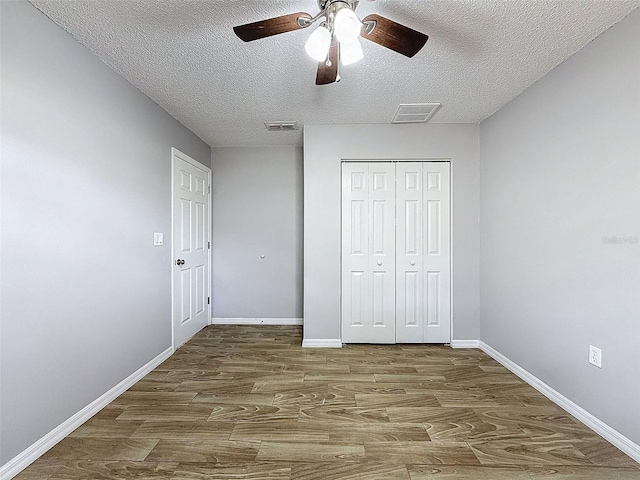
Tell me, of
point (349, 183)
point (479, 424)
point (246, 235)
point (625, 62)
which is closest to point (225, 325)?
point (246, 235)

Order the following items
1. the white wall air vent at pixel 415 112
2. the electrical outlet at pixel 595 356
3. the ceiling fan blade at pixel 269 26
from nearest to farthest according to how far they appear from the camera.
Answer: the ceiling fan blade at pixel 269 26 < the electrical outlet at pixel 595 356 < the white wall air vent at pixel 415 112

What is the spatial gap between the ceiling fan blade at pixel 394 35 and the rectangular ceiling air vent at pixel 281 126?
2.01m

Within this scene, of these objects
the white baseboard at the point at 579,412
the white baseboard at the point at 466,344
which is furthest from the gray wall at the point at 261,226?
the white baseboard at the point at 579,412

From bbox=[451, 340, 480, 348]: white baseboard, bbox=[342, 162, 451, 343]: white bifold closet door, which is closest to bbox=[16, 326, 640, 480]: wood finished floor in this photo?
bbox=[451, 340, 480, 348]: white baseboard

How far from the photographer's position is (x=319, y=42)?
1.64 metres

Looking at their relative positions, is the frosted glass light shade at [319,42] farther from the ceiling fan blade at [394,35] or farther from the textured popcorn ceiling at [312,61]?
the textured popcorn ceiling at [312,61]

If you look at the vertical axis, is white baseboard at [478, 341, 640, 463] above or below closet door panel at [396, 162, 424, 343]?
below

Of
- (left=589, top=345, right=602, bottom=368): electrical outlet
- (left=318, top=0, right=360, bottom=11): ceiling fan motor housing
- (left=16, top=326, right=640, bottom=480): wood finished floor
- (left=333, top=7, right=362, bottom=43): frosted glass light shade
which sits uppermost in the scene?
A: (left=318, top=0, right=360, bottom=11): ceiling fan motor housing

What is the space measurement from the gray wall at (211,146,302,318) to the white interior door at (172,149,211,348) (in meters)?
0.20

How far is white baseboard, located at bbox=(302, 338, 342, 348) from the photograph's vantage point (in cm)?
364

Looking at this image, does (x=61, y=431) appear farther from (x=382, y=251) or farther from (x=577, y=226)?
(x=577, y=226)

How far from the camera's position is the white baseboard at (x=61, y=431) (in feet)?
5.49

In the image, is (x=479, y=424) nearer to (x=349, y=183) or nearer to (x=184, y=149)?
(x=349, y=183)

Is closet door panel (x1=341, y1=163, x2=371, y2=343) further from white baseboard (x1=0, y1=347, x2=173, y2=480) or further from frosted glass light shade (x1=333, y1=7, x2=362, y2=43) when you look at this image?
frosted glass light shade (x1=333, y1=7, x2=362, y2=43)
